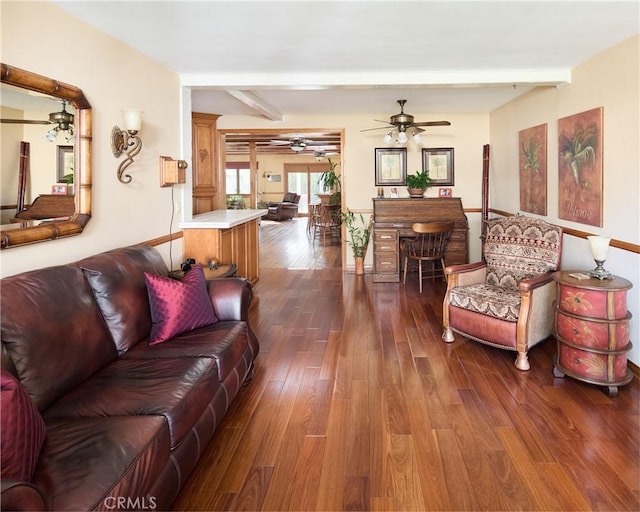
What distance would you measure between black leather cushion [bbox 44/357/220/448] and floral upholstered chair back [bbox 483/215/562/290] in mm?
2668

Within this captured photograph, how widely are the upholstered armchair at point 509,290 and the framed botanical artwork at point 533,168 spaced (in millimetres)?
952

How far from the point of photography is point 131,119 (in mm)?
3068

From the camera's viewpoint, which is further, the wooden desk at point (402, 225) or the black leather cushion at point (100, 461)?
the wooden desk at point (402, 225)

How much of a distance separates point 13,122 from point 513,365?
11.1 ft

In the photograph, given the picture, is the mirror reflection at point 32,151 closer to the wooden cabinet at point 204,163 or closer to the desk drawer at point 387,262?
the wooden cabinet at point 204,163

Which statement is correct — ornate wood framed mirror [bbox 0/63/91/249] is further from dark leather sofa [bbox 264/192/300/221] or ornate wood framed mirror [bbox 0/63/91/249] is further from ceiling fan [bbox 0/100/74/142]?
dark leather sofa [bbox 264/192/300/221]

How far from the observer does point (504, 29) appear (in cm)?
295

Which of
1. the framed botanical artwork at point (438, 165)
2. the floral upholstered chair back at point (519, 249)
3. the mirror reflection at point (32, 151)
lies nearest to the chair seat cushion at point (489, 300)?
the floral upholstered chair back at point (519, 249)

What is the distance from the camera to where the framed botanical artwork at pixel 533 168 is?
4.58 meters

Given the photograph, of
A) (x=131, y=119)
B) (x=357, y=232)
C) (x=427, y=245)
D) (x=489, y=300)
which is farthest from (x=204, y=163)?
(x=489, y=300)

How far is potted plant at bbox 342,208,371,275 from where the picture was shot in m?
6.69

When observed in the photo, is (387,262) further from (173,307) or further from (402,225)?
(173,307)

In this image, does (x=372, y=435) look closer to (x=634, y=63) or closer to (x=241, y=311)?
(x=241, y=311)

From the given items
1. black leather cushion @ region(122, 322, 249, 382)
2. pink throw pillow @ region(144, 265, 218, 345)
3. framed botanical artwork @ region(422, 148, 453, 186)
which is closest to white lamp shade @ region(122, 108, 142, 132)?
pink throw pillow @ region(144, 265, 218, 345)
